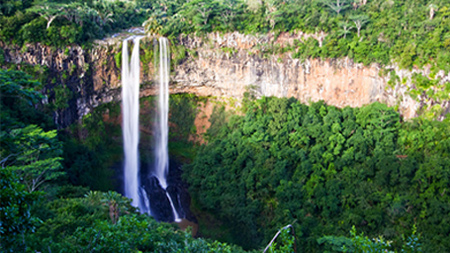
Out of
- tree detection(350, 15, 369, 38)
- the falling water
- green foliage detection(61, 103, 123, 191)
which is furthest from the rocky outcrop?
tree detection(350, 15, 369, 38)

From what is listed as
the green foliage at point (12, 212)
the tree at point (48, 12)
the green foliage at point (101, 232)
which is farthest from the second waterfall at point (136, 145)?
the green foliage at point (12, 212)

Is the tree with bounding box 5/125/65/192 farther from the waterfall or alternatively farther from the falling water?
the falling water

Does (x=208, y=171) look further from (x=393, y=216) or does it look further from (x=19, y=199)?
(x=19, y=199)

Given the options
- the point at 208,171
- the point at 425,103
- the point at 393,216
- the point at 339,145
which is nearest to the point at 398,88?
the point at 425,103

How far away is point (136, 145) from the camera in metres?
19.8

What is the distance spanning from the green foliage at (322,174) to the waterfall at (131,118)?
9.59 feet

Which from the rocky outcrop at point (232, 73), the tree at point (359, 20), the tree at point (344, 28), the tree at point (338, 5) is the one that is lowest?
the rocky outcrop at point (232, 73)

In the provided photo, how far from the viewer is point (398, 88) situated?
1689 centimetres

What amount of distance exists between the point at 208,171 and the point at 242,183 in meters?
2.13

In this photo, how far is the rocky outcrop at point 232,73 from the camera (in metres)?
17.1

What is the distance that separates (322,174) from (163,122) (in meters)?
9.72

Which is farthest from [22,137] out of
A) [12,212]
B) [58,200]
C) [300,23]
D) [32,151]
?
[300,23]

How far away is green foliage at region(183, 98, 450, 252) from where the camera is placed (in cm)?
1388

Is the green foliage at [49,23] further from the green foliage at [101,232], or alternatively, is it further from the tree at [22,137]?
the green foliage at [101,232]
